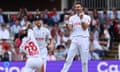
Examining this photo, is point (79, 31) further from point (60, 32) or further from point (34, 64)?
point (60, 32)

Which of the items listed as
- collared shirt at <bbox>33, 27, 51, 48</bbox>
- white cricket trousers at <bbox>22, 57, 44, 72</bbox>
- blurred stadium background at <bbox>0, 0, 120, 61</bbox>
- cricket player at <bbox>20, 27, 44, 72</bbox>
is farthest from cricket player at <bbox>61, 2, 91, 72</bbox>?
blurred stadium background at <bbox>0, 0, 120, 61</bbox>

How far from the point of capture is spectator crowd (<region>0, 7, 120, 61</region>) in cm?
2325

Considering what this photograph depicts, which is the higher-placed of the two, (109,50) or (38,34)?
(38,34)

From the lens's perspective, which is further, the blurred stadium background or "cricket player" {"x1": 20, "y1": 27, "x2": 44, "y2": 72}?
the blurred stadium background

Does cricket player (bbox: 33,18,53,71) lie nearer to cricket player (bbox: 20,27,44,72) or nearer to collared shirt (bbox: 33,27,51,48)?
collared shirt (bbox: 33,27,51,48)

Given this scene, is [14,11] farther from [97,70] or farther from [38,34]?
[38,34]

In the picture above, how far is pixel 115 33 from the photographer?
25.9 meters

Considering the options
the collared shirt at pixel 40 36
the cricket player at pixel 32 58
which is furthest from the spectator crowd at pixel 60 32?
the cricket player at pixel 32 58

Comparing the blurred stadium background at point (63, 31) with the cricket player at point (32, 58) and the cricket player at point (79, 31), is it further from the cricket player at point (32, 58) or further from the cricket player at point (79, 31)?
the cricket player at point (32, 58)

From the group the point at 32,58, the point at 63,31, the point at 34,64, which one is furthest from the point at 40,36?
the point at 63,31

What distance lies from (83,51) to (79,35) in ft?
1.57

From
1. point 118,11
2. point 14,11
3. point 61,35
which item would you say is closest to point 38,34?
point 61,35

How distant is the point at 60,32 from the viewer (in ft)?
83.4

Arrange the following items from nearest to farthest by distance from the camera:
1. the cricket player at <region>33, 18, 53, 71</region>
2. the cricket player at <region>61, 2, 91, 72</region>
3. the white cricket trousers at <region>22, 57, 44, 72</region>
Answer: the white cricket trousers at <region>22, 57, 44, 72</region>, the cricket player at <region>33, 18, 53, 71</region>, the cricket player at <region>61, 2, 91, 72</region>
